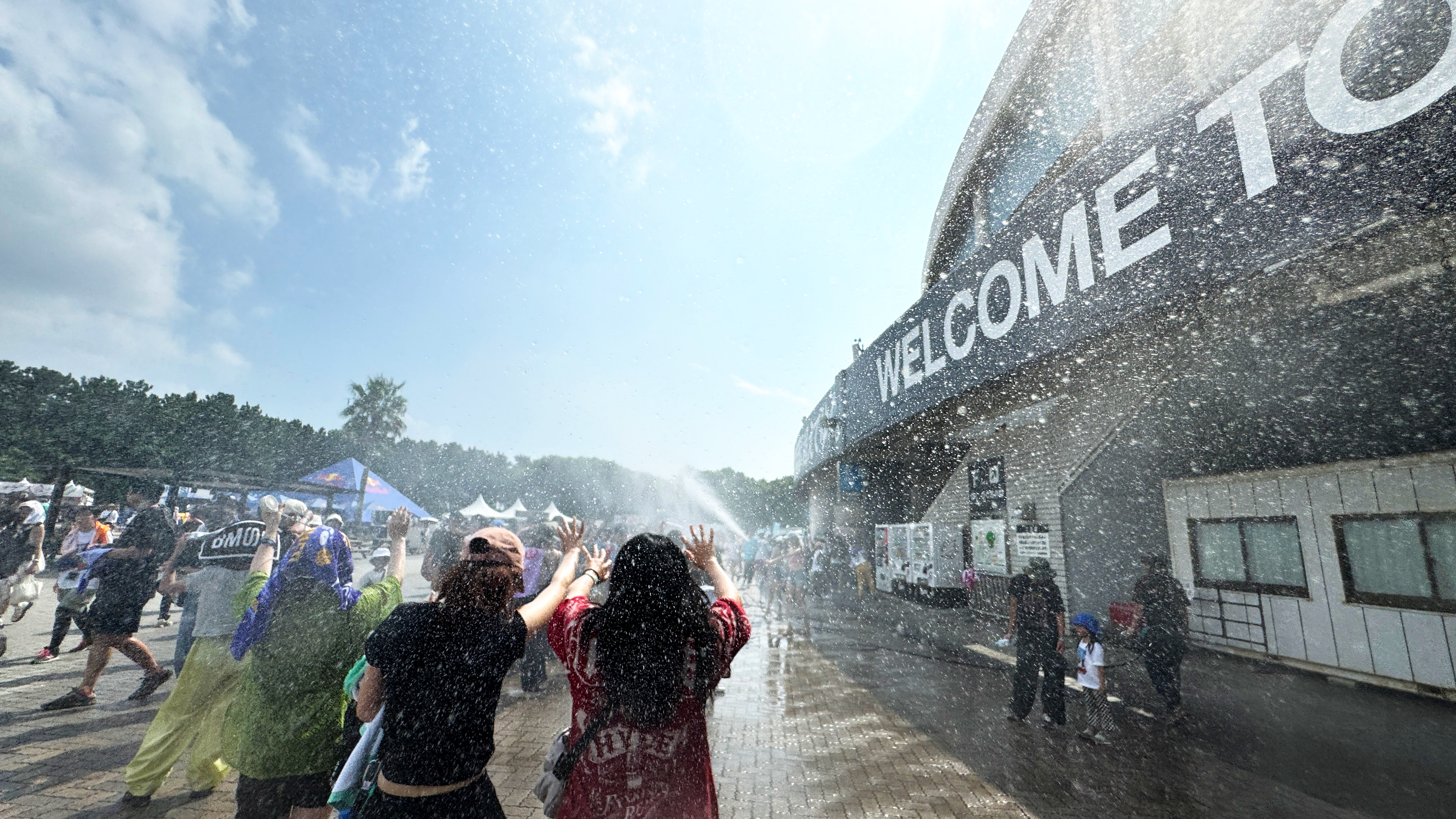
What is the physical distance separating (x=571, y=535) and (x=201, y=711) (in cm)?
324

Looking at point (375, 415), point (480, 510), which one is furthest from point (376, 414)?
point (480, 510)

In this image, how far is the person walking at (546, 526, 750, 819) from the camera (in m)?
1.67

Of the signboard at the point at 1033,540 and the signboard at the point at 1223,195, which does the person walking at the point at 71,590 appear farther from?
the signboard at the point at 1033,540

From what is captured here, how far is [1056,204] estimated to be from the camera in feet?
17.9

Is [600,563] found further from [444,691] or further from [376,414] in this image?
[376,414]

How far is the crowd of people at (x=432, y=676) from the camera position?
5.65 feet

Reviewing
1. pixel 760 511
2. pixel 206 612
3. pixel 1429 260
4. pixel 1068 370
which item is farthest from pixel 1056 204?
pixel 760 511

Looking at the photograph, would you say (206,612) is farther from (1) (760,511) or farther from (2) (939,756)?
(1) (760,511)

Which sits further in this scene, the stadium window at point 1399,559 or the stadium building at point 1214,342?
the stadium window at point 1399,559

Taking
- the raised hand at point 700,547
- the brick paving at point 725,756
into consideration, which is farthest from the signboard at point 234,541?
the raised hand at point 700,547

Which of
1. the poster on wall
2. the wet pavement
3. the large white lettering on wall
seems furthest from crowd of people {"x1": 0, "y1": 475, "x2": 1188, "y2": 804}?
the poster on wall

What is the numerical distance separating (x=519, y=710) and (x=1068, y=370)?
691cm

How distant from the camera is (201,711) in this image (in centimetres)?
368

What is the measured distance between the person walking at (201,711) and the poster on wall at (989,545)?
38.4ft
